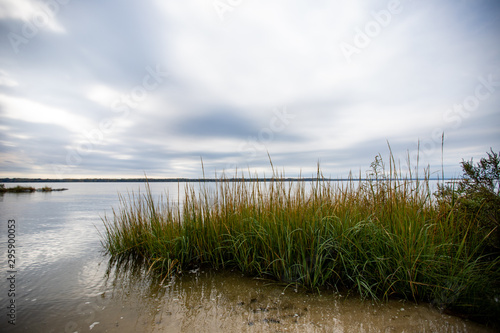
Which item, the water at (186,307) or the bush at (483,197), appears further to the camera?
the bush at (483,197)

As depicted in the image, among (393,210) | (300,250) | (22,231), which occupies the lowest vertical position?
(22,231)

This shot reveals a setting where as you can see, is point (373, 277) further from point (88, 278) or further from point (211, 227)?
point (88, 278)

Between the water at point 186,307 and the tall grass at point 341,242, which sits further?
the tall grass at point 341,242

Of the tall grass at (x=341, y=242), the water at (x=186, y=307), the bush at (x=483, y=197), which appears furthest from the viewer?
the bush at (x=483, y=197)

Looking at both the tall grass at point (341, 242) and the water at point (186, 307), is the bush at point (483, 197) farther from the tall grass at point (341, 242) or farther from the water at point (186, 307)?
the water at point (186, 307)

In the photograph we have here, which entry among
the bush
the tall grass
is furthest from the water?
the bush

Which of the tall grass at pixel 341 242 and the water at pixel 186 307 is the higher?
the tall grass at pixel 341 242

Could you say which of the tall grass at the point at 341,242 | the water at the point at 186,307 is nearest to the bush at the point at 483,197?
the tall grass at the point at 341,242

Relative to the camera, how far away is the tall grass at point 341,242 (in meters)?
2.36

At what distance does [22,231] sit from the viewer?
7348 millimetres

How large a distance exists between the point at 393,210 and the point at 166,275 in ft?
11.1

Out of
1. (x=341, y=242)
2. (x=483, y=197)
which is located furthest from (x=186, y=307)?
(x=483, y=197)

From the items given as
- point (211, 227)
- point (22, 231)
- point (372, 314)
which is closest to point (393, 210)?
point (372, 314)

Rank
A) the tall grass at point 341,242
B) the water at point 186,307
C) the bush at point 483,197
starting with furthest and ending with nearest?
the bush at point 483,197 → the tall grass at point 341,242 → the water at point 186,307
